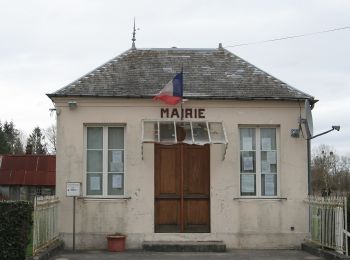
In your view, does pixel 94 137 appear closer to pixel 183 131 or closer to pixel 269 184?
pixel 183 131

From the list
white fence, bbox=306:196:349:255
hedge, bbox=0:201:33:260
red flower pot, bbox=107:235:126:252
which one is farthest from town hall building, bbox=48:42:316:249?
hedge, bbox=0:201:33:260

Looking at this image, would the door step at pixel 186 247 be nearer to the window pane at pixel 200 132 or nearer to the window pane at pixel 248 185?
the window pane at pixel 248 185

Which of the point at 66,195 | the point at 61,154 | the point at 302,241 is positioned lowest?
the point at 302,241

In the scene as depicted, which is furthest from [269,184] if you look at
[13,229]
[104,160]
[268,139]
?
[13,229]

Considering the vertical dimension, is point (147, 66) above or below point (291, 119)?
above

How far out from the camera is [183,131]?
15.3 metres

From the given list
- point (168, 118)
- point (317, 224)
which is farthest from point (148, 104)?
point (317, 224)

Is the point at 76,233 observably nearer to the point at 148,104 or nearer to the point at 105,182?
the point at 105,182

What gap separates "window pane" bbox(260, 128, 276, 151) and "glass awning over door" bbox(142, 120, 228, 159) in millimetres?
1248

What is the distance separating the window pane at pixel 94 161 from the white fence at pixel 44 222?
4.46 feet

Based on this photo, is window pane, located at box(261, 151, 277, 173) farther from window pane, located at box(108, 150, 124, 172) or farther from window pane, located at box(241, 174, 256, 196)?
window pane, located at box(108, 150, 124, 172)

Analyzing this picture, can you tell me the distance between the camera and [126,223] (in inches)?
590

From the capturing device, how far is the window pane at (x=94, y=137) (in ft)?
50.8

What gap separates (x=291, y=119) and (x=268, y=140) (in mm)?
883
